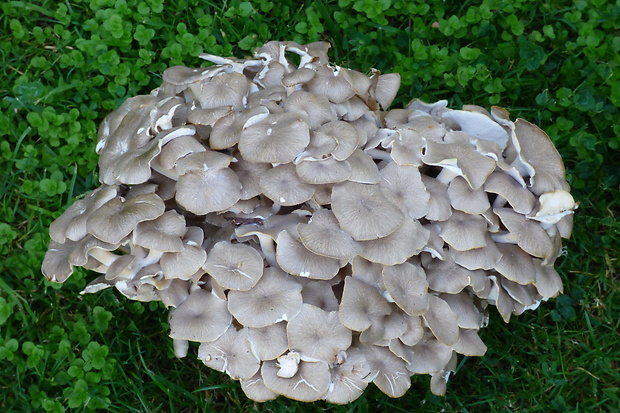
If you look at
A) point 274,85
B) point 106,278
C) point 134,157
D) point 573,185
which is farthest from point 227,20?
point 573,185

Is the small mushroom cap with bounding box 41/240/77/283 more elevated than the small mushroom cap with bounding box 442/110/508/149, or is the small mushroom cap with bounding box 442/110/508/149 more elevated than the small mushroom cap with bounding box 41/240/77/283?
the small mushroom cap with bounding box 442/110/508/149

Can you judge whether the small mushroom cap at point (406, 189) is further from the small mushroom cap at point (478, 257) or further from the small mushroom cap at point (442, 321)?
the small mushroom cap at point (442, 321)

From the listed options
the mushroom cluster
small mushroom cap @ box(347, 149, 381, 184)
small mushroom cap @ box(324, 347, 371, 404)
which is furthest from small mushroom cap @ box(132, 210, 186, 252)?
small mushroom cap @ box(324, 347, 371, 404)

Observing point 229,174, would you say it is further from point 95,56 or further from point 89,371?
point 95,56

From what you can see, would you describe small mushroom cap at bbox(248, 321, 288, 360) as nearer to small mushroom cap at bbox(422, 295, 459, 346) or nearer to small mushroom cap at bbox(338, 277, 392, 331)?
small mushroom cap at bbox(338, 277, 392, 331)

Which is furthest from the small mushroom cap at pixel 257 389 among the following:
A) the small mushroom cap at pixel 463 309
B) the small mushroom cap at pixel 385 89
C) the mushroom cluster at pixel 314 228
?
the small mushroom cap at pixel 385 89

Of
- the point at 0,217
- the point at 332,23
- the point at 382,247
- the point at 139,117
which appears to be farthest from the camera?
the point at 332,23
